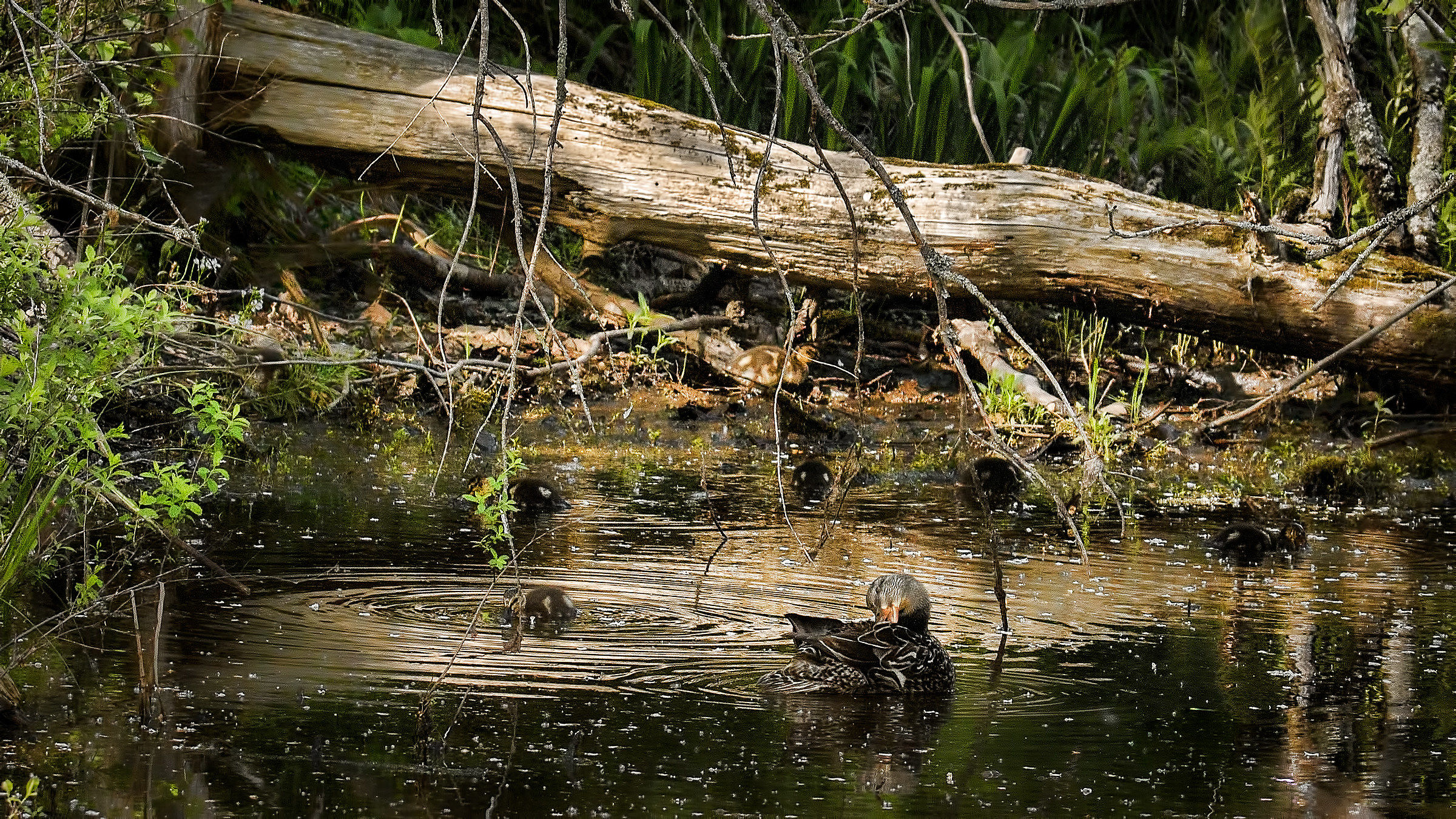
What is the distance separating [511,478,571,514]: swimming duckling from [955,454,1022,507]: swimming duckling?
7.43ft

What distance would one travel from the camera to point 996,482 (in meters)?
8.33

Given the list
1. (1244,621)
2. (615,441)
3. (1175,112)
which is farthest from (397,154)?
(1175,112)

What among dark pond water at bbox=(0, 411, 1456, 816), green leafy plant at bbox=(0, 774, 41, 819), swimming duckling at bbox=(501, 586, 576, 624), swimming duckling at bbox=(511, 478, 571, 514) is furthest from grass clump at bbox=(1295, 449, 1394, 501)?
green leafy plant at bbox=(0, 774, 41, 819)

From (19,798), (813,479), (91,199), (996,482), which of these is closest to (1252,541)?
(996,482)

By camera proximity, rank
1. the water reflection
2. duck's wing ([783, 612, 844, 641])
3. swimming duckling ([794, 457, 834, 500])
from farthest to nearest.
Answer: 1. swimming duckling ([794, 457, 834, 500])
2. duck's wing ([783, 612, 844, 641])
3. the water reflection

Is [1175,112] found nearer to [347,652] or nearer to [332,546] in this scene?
[332,546]

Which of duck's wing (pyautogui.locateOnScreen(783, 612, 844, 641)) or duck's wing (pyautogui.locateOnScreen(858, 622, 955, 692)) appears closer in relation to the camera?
duck's wing (pyautogui.locateOnScreen(858, 622, 955, 692))

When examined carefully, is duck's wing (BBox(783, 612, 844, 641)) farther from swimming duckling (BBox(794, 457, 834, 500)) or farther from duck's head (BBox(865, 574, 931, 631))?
swimming duckling (BBox(794, 457, 834, 500))

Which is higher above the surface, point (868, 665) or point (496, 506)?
point (496, 506)

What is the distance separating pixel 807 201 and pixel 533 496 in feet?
9.21

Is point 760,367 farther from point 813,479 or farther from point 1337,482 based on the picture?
point 1337,482

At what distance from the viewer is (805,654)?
14.5ft

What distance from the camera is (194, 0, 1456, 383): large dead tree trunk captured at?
862 cm

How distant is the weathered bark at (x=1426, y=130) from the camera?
895cm
